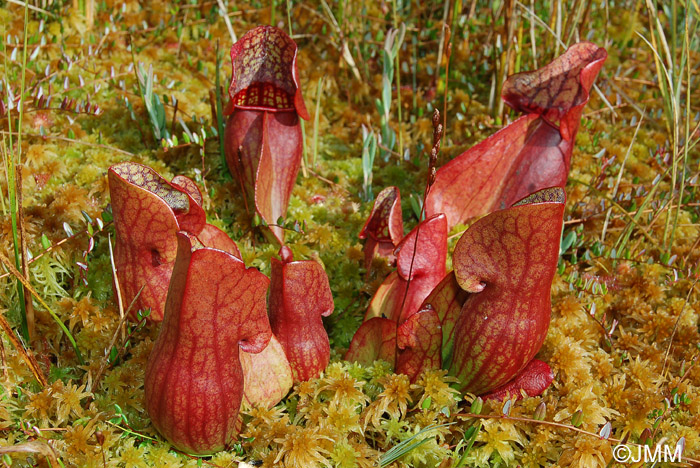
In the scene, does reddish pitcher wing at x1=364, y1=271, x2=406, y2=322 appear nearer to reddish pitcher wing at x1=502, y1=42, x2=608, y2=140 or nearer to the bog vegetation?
the bog vegetation

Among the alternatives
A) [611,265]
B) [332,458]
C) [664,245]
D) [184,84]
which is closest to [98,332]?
[332,458]

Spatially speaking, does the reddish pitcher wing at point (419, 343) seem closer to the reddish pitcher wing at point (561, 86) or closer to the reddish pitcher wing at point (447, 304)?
the reddish pitcher wing at point (447, 304)

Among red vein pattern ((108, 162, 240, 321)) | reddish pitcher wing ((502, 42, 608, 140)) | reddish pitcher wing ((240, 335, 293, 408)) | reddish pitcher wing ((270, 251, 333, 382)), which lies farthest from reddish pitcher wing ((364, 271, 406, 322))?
reddish pitcher wing ((502, 42, 608, 140))

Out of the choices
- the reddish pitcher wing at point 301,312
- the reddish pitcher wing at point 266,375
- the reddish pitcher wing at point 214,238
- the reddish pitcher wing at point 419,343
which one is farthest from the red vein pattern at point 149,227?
the reddish pitcher wing at point 419,343

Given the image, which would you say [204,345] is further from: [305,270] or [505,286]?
[505,286]

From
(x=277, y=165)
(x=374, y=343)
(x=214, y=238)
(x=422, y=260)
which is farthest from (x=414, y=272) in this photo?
(x=277, y=165)
